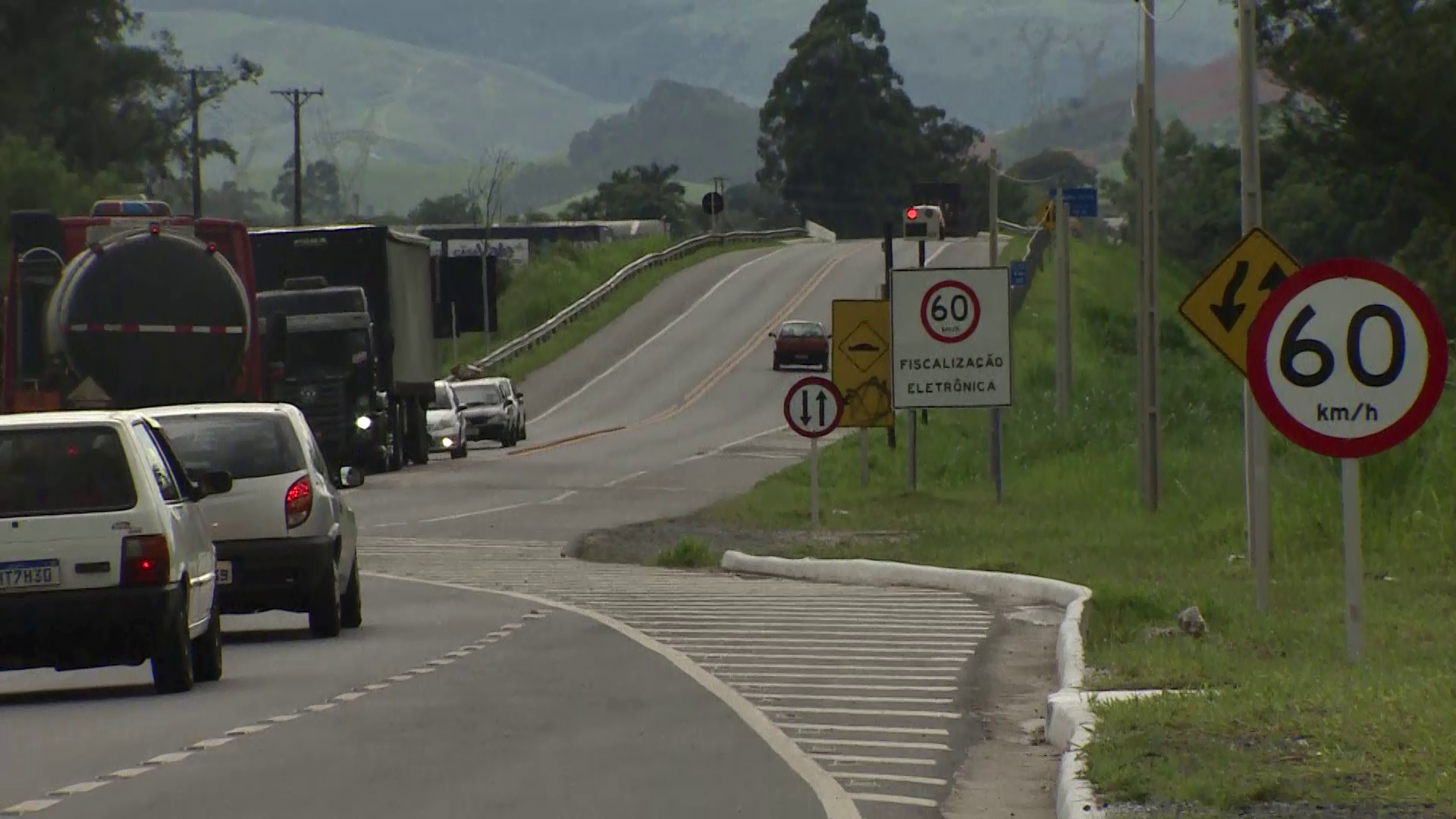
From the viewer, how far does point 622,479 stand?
5000 centimetres

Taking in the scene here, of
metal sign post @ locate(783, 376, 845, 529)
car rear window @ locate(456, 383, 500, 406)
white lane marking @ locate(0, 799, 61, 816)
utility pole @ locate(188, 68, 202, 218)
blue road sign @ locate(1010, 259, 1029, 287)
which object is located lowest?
white lane marking @ locate(0, 799, 61, 816)

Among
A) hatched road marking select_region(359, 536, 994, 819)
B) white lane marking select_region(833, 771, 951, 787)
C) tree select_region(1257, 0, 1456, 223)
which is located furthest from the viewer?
tree select_region(1257, 0, 1456, 223)

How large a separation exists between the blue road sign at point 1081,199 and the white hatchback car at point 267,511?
3693cm

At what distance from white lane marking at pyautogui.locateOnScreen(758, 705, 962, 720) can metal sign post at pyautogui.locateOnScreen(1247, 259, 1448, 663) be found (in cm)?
258

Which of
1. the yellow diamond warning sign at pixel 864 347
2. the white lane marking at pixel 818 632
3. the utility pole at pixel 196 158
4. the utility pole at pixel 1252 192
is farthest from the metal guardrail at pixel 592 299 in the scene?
the utility pole at pixel 1252 192

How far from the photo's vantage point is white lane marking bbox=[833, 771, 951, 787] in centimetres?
1197

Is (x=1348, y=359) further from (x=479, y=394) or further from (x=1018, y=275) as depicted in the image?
(x=1018, y=275)

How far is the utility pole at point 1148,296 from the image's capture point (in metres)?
34.6

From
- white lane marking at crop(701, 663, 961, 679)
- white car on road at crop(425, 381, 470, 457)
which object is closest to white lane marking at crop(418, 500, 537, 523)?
white car on road at crop(425, 381, 470, 457)

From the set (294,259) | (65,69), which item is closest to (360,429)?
(294,259)

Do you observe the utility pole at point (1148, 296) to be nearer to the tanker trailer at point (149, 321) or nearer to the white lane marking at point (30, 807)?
the tanker trailer at point (149, 321)

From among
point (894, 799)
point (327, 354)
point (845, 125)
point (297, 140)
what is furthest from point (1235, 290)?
point (845, 125)

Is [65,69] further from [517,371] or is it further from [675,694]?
[675,694]

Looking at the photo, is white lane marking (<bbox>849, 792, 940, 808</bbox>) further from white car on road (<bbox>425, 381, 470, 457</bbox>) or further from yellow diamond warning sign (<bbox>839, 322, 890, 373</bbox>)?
white car on road (<bbox>425, 381, 470, 457</bbox>)
